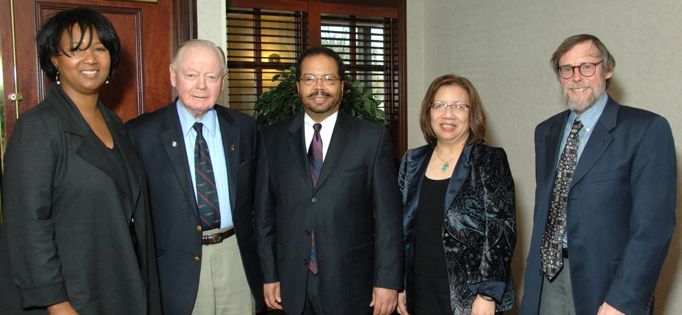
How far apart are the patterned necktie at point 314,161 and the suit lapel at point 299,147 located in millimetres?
26

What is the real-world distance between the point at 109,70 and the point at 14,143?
466 mm

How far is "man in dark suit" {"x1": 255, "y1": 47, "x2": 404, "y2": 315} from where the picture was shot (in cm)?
218

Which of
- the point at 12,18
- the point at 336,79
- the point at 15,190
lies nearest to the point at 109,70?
the point at 15,190

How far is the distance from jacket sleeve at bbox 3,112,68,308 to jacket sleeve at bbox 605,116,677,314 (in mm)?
1954

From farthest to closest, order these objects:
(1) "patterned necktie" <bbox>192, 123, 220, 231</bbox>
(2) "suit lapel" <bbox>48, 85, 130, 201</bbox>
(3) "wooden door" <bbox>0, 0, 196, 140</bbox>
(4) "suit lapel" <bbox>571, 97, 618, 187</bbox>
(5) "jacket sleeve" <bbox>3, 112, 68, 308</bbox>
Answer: (3) "wooden door" <bbox>0, 0, 196, 140</bbox> < (1) "patterned necktie" <bbox>192, 123, 220, 231</bbox> < (4) "suit lapel" <bbox>571, 97, 618, 187</bbox> < (2) "suit lapel" <bbox>48, 85, 130, 201</bbox> < (5) "jacket sleeve" <bbox>3, 112, 68, 308</bbox>

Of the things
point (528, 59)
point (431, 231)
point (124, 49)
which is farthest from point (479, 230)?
point (124, 49)

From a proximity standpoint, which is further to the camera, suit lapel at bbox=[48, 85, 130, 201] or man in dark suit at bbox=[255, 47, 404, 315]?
man in dark suit at bbox=[255, 47, 404, 315]

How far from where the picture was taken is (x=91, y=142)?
1.85m

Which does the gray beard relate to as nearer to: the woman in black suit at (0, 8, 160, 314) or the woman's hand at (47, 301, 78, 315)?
the woman in black suit at (0, 8, 160, 314)

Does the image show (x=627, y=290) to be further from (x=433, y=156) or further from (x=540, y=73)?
(x=540, y=73)

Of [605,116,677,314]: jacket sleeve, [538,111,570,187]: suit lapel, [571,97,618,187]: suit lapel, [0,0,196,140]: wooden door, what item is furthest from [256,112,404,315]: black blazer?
[0,0,196,140]: wooden door

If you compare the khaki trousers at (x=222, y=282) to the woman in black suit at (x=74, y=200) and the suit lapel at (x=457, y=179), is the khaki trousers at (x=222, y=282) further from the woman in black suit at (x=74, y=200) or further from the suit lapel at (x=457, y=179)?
the suit lapel at (x=457, y=179)

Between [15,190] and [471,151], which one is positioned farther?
[471,151]

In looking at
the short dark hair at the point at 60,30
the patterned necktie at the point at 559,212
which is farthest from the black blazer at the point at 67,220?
the patterned necktie at the point at 559,212
